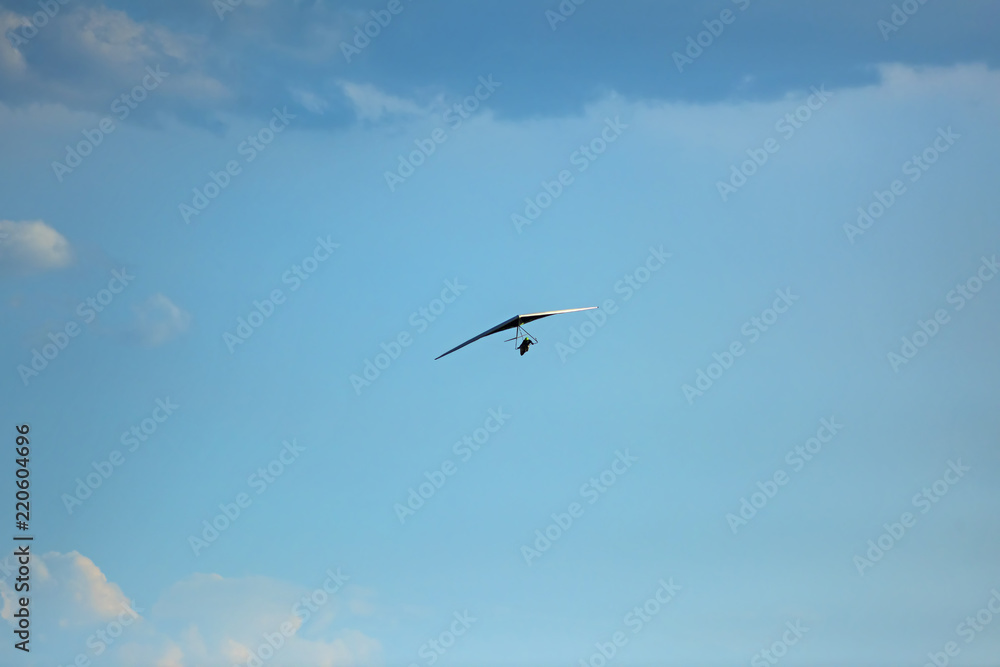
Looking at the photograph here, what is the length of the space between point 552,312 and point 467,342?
9.82m

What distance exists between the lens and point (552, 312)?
200 m

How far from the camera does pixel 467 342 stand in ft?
654
